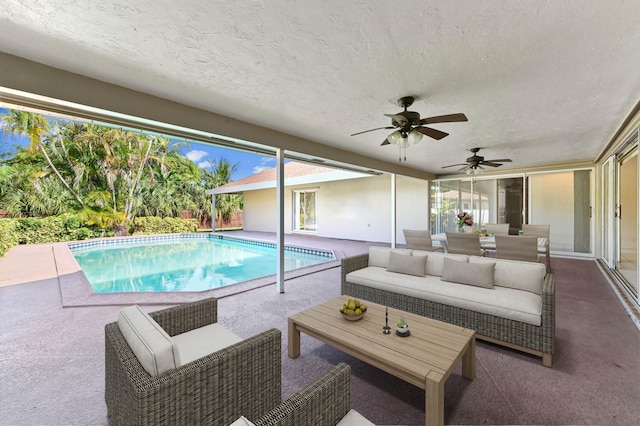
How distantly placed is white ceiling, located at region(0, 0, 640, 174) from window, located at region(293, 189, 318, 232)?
27.8 ft

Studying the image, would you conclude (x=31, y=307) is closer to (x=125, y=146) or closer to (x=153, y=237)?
(x=153, y=237)

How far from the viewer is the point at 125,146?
1176cm

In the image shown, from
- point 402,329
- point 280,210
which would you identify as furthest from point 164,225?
point 402,329

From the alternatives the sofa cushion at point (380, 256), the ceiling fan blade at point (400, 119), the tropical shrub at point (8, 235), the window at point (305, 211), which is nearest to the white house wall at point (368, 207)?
the window at point (305, 211)

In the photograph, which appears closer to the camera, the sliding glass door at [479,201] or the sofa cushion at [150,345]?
the sofa cushion at [150,345]

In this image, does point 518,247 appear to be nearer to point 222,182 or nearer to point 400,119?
point 400,119

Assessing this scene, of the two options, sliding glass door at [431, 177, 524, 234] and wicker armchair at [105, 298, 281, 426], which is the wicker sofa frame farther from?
sliding glass door at [431, 177, 524, 234]

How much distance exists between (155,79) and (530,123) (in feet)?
16.4

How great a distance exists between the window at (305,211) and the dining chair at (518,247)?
27.2 ft

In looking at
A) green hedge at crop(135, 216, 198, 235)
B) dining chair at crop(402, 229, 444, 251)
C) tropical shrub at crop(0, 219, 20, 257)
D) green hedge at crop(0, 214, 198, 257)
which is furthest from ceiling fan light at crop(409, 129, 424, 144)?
green hedge at crop(135, 216, 198, 235)

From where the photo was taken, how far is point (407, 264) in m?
3.46

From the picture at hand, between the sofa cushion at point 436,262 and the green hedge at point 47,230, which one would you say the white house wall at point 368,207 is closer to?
the sofa cushion at point 436,262

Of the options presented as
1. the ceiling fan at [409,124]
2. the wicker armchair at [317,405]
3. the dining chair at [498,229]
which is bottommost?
the wicker armchair at [317,405]

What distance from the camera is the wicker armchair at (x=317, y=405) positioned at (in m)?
0.93
